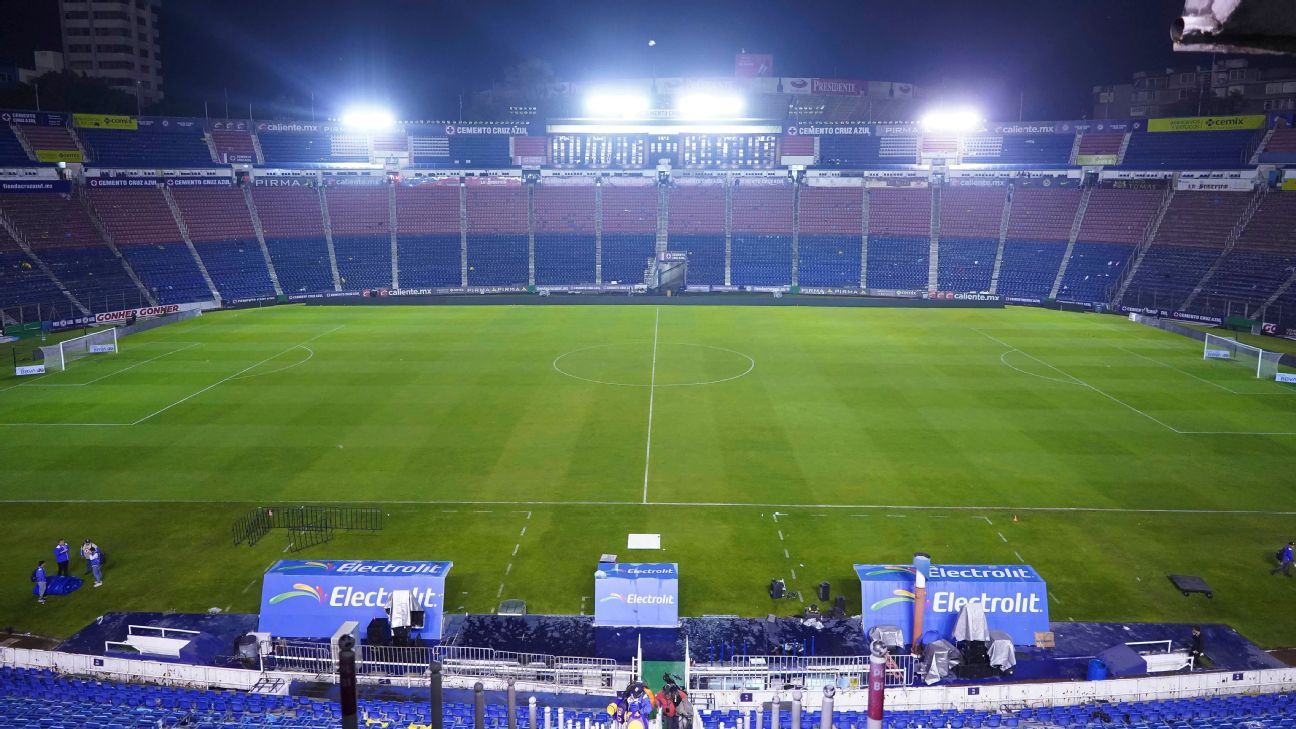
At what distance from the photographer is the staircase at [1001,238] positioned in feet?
251

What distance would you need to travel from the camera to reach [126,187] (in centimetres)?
7538

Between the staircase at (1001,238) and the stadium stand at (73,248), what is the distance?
6700 cm

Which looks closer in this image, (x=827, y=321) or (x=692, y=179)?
(x=827, y=321)

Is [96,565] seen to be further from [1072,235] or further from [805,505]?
[1072,235]

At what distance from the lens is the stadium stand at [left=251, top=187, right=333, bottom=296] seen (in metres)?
75.9

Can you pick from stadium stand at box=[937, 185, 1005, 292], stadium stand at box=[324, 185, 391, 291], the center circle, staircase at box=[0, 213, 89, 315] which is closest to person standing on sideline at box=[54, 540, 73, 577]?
the center circle

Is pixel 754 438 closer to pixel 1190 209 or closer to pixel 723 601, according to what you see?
pixel 723 601

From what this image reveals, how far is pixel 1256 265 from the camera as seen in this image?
64000 mm

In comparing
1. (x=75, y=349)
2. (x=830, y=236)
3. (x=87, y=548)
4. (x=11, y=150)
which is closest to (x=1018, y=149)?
(x=830, y=236)

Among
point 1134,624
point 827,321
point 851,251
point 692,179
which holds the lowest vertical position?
point 1134,624

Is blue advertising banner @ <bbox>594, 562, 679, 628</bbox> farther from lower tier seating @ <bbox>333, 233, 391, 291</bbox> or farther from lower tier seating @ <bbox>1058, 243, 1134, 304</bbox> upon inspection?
lower tier seating @ <bbox>333, 233, 391, 291</bbox>

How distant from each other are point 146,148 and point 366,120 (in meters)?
19.2

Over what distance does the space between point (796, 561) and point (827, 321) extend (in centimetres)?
3969

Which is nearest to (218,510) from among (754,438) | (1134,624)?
(754,438)
